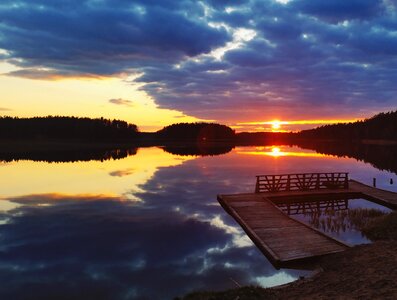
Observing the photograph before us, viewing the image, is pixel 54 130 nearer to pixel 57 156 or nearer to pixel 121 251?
pixel 57 156

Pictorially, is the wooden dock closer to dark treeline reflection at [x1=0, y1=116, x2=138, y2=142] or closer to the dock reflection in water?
the dock reflection in water

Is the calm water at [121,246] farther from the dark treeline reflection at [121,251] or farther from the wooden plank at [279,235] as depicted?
the wooden plank at [279,235]

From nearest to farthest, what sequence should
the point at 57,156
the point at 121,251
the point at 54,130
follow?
the point at 121,251 → the point at 57,156 → the point at 54,130

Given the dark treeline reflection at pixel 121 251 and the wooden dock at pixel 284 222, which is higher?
the wooden dock at pixel 284 222

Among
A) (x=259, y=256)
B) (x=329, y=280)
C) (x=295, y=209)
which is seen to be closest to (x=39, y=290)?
(x=259, y=256)

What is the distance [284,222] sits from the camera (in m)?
20.3

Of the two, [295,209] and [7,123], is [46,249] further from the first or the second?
[7,123]

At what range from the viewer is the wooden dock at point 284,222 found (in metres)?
15.2

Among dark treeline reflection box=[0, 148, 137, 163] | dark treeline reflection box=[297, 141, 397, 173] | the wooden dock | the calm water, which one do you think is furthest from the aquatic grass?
dark treeline reflection box=[0, 148, 137, 163]

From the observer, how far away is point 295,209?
2784cm

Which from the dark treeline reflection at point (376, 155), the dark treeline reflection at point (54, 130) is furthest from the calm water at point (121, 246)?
the dark treeline reflection at point (54, 130)

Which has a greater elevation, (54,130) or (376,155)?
(54,130)

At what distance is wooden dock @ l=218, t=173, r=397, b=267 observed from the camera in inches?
600

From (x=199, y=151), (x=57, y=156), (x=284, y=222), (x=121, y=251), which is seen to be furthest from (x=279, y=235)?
(x=199, y=151)
